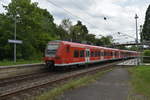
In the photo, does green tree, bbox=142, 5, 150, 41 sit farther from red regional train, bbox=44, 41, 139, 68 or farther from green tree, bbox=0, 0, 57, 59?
red regional train, bbox=44, 41, 139, 68

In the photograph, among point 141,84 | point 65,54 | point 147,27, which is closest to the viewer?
point 141,84

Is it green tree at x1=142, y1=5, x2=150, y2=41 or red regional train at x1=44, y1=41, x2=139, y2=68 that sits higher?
green tree at x1=142, y1=5, x2=150, y2=41

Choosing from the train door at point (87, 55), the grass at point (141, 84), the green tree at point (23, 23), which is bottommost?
the grass at point (141, 84)

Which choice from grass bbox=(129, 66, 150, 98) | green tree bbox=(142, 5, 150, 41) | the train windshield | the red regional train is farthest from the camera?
green tree bbox=(142, 5, 150, 41)

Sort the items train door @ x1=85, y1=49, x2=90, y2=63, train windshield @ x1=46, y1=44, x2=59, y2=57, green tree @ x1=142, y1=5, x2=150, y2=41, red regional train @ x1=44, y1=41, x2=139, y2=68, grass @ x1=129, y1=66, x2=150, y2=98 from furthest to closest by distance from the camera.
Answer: green tree @ x1=142, y1=5, x2=150, y2=41
train door @ x1=85, y1=49, x2=90, y2=63
train windshield @ x1=46, y1=44, x2=59, y2=57
red regional train @ x1=44, y1=41, x2=139, y2=68
grass @ x1=129, y1=66, x2=150, y2=98

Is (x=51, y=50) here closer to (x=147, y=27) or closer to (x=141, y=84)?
(x=141, y=84)

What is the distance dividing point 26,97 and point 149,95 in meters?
5.20

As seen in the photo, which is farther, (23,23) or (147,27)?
(147,27)

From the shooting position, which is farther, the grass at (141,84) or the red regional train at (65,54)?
the red regional train at (65,54)

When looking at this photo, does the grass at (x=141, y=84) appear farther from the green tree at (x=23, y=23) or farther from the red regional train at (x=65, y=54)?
the green tree at (x=23, y=23)

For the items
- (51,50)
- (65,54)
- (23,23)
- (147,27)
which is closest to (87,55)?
(65,54)

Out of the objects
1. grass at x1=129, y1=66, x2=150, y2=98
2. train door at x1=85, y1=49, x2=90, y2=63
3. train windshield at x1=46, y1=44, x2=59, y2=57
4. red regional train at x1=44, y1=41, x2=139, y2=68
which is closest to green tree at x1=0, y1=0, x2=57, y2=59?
train door at x1=85, y1=49, x2=90, y2=63

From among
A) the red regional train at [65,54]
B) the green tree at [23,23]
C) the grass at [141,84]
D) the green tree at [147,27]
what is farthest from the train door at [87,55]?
the green tree at [147,27]

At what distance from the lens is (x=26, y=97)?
8.09 meters
